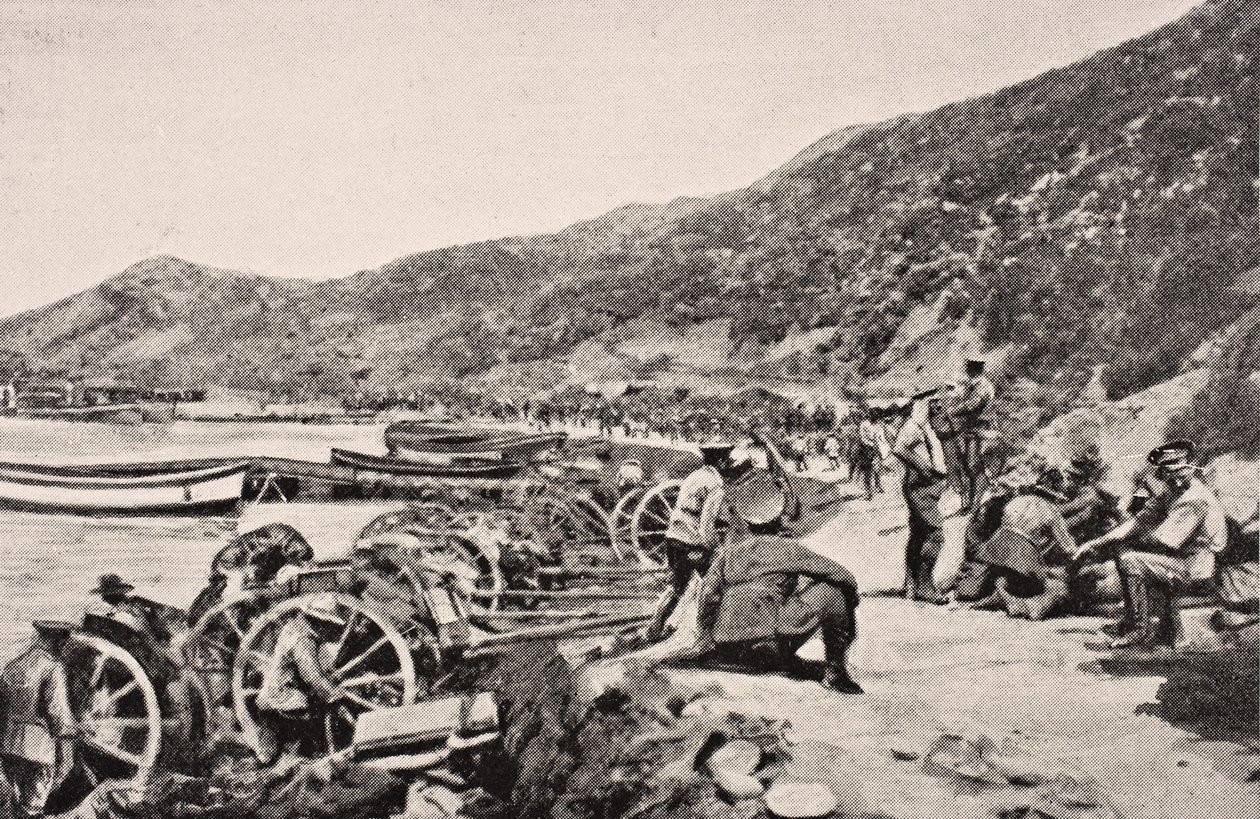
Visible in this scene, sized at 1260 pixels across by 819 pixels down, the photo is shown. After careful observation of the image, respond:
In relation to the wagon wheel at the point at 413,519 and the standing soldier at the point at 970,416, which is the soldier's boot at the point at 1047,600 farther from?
the wagon wheel at the point at 413,519

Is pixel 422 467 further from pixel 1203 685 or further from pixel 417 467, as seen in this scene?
pixel 1203 685

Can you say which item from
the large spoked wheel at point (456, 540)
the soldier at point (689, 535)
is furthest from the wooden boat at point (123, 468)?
the soldier at point (689, 535)

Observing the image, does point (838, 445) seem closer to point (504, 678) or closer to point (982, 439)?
point (982, 439)

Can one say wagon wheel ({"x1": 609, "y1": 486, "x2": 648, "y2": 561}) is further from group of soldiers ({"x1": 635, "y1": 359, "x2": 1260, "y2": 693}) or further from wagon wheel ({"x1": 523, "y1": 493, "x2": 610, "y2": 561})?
group of soldiers ({"x1": 635, "y1": 359, "x2": 1260, "y2": 693})

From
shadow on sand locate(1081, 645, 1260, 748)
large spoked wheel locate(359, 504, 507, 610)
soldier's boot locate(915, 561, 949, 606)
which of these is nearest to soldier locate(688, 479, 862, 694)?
soldier's boot locate(915, 561, 949, 606)

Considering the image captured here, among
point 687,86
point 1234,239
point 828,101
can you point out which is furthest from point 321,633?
point 1234,239

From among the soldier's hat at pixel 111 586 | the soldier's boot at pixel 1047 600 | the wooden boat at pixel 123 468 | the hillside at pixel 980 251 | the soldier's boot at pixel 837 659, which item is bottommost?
the soldier's boot at pixel 837 659

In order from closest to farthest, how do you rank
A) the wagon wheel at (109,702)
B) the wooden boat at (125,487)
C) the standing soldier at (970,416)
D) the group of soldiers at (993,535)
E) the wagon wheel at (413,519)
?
the wagon wheel at (109,702)
the wooden boat at (125,487)
the wagon wheel at (413,519)
the group of soldiers at (993,535)
the standing soldier at (970,416)

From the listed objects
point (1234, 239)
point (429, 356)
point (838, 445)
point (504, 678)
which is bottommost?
point (504, 678)
